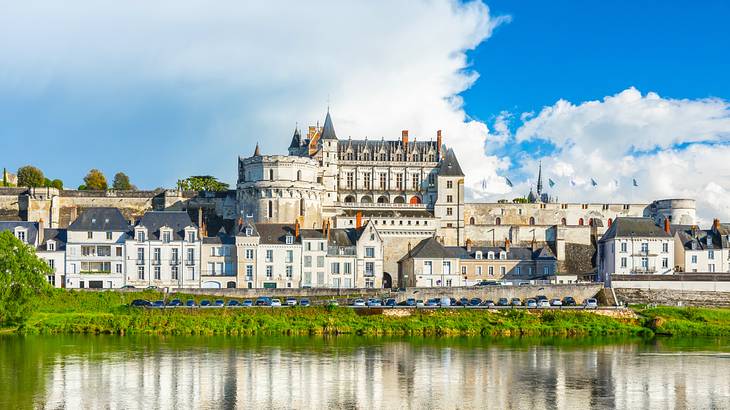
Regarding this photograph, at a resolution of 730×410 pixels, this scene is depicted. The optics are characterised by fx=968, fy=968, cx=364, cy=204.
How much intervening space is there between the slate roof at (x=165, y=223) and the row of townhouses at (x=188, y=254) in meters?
0.06

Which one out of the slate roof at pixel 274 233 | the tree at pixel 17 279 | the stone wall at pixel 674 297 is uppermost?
the slate roof at pixel 274 233

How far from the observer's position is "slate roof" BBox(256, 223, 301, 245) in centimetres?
6275

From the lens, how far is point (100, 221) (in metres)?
60.7

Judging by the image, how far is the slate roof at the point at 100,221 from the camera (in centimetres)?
6019

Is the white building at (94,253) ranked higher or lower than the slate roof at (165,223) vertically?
lower

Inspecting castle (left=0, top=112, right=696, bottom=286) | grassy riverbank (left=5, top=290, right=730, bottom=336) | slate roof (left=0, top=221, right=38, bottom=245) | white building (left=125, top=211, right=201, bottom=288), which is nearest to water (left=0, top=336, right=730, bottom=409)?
grassy riverbank (left=5, top=290, right=730, bottom=336)

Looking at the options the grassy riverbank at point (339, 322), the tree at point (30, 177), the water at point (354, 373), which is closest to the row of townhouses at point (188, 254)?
the grassy riverbank at point (339, 322)

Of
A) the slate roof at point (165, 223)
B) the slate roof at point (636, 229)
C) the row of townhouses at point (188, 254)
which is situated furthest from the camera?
the slate roof at point (636, 229)

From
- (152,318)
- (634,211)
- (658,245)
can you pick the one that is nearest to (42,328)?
(152,318)

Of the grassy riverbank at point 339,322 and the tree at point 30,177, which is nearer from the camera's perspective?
the grassy riverbank at point 339,322

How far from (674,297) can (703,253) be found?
8843mm

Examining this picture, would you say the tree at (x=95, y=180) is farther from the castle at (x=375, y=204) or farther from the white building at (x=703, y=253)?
the white building at (x=703, y=253)

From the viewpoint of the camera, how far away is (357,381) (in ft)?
103

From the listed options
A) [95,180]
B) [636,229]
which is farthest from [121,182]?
[636,229]
